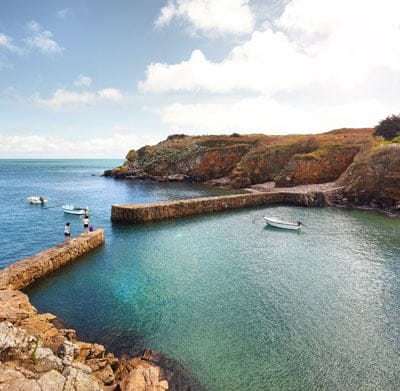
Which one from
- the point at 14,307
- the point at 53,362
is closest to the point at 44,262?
the point at 14,307

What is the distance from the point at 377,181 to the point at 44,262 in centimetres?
5358

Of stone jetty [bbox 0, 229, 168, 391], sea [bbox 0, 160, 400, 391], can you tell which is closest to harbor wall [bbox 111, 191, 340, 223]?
sea [bbox 0, 160, 400, 391]

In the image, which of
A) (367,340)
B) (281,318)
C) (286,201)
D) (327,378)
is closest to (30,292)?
(281,318)

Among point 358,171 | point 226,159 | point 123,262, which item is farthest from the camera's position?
point 226,159

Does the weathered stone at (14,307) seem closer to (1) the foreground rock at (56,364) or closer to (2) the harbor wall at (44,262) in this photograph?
(1) the foreground rock at (56,364)

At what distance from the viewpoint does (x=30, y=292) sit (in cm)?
2288

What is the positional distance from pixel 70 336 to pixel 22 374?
189 inches

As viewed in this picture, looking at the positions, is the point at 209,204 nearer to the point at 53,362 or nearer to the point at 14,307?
the point at 14,307

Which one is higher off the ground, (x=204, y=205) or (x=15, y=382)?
(x=204, y=205)

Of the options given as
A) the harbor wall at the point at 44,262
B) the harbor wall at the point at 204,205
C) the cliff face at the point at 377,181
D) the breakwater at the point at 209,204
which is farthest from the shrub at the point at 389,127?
the harbor wall at the point at 44,262

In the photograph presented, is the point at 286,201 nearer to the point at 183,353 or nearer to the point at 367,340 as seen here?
the point at 367,340

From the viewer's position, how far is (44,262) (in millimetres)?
25531

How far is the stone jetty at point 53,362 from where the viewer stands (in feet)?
36.7

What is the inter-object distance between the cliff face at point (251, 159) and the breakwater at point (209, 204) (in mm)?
9128
